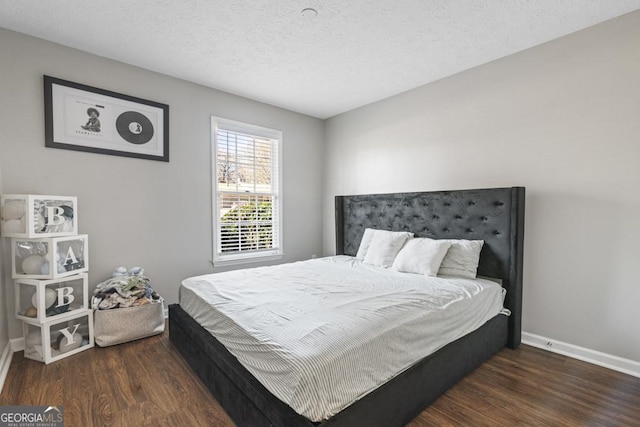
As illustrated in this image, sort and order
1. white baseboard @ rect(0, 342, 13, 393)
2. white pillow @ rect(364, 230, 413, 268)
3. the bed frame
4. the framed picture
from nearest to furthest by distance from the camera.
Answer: the bed frame
white baseboard @ rect(0, 342, 13, 393)
the framed picture
white pillow @ rect(364, 230, 413, 268)

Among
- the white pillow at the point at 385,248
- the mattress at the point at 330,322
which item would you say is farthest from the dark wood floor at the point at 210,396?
the white pillow at the point at 385,248

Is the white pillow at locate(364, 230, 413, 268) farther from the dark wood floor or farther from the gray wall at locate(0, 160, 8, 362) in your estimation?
the gray wall at locate(0, 160, 8, 362)

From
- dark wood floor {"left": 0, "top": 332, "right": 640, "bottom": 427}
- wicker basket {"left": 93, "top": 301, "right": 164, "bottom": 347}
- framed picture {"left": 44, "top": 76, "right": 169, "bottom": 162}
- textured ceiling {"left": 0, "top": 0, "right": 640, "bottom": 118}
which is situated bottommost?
A: dark wood floor {"left": 0, "top": 332, "right": 640, "bottom": 427}

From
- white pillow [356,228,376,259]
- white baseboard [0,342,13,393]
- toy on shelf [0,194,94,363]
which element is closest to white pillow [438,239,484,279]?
white pillow [356,228,376,259]

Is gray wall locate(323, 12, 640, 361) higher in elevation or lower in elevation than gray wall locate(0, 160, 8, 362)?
higher

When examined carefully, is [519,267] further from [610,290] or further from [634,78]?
[634,78]

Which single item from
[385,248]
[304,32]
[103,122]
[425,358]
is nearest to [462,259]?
[385,248]

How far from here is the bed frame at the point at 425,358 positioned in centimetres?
137

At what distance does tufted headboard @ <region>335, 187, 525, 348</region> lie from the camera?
2453 millimetres

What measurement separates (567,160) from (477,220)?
821mm

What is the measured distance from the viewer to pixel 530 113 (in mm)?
2527

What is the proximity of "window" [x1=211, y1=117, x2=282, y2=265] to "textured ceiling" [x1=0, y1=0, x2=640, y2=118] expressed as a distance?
0.77 metres

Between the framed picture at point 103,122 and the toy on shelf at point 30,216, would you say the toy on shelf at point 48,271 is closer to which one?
the toy on shelf at point 30,216

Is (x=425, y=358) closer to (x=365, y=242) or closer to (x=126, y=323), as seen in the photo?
(x=365, y=242)
